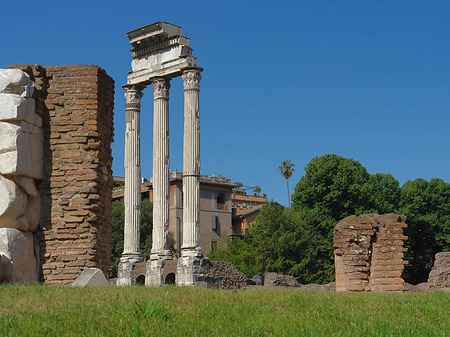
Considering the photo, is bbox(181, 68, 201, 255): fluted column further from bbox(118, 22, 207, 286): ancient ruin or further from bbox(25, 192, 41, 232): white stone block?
bbox(25, 192, 41, 232): white stone block

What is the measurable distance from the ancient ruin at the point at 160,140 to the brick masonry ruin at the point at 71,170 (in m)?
21.8

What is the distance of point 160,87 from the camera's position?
33.1m

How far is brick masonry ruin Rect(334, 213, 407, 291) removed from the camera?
1129 cm

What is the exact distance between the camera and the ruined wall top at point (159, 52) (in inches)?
1268

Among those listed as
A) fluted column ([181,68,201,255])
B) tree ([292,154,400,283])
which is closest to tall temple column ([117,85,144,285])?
fluted column ([181,68,201,255])

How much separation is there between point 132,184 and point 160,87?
4.85 meters

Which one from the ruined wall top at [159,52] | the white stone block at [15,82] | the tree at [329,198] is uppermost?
the ruined wall top at [159,52]

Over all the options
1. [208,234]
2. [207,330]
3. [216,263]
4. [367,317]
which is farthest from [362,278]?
[208,234]

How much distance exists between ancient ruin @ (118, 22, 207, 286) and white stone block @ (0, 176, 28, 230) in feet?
73.6

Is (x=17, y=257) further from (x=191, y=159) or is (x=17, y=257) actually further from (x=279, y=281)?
(x=191, y=159)

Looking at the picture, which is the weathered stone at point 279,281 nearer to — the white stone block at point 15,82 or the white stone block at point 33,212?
the white stone block at point 33,212

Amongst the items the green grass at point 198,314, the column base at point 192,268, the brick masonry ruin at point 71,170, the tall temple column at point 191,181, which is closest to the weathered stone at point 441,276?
the green grass at point 198,314

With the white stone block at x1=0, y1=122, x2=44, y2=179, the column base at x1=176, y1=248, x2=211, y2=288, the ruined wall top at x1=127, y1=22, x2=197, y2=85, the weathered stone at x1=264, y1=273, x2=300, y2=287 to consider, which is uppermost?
the ruined wall top at x1=127, y1=22, x2=197, y2=85

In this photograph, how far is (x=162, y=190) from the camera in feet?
106
